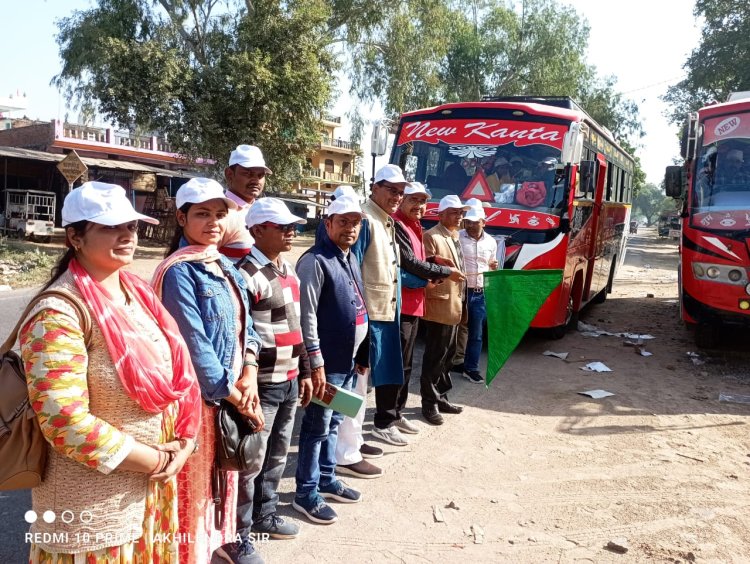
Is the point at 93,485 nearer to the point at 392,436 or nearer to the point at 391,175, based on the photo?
the point at 391,175

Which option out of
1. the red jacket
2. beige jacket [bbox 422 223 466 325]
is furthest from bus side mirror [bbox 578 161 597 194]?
the red jacket

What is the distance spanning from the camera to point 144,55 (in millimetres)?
16391

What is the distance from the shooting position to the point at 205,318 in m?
2.55

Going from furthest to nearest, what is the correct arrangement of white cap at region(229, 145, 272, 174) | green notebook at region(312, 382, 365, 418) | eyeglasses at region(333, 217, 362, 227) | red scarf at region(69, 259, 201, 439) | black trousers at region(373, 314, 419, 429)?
black trousers at region(373, 314, 419, 429), white cap at region(229, 145, 272, 174), eyeglasses at region(333, 217, 362, 227), green notebook at region(312, 382, 365, 418), red scarf at region(69, 259, 201, 439)

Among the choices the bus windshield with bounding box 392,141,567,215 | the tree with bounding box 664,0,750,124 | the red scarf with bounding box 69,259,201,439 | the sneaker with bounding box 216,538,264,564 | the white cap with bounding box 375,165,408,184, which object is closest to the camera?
the red scarf with bounding box 69,259,201,439

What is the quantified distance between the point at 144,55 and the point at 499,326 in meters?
14.6

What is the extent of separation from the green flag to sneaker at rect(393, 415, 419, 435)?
2.73 ft

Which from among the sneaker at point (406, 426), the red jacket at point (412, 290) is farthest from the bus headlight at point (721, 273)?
the sneaker at point (406, 426)

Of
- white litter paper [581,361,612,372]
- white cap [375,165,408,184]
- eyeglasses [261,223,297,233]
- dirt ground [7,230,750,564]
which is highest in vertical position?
white cap [375,165,408,184]

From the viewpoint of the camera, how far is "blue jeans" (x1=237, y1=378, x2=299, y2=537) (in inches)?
118

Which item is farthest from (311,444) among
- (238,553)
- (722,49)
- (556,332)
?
(722,49)

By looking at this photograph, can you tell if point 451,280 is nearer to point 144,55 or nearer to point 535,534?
Answer: point 535,534

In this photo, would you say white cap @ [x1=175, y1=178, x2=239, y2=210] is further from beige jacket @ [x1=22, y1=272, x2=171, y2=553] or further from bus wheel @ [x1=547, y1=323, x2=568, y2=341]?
bus wheel @ [x1=547, y1=323, x2=568, y2=341]

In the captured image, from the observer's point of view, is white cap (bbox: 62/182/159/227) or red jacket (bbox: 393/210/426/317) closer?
white cap (bbox: 62/182/159/227)
